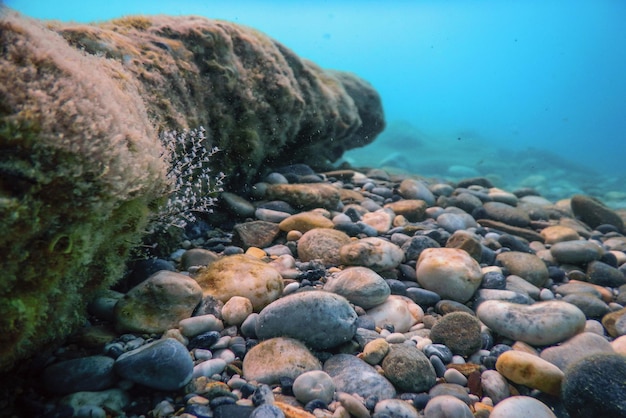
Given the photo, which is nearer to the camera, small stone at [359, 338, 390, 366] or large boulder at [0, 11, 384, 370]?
large boulder at [0, 11, 384, 370]

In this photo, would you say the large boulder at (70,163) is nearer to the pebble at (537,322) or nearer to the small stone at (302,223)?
the small stone at (302,223)

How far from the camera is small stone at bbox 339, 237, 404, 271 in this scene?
167 inches

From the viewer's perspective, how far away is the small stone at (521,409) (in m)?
2.47

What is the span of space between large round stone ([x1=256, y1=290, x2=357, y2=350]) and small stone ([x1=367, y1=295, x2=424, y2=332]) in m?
0.55

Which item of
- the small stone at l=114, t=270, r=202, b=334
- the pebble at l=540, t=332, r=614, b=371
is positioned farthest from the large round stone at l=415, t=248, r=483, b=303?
the small stone at l=114, t=270, r=202, b=334

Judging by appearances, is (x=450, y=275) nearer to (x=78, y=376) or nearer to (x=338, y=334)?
(x=338, y=334)

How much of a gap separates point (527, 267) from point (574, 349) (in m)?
1.80

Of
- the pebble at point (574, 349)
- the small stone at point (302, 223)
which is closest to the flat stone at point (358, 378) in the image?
the pebble at point (574, 349)

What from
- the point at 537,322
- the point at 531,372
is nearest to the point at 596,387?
the point at 531,372

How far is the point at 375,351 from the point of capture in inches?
115

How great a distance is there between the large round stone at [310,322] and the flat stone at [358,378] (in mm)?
193

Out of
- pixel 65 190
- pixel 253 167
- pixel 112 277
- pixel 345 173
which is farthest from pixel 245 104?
pixel 65 190

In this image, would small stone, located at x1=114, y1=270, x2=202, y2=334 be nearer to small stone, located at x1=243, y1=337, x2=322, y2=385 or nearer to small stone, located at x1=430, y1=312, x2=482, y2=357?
small stone, located at x1=243, y1=337, x2=322, y2=385

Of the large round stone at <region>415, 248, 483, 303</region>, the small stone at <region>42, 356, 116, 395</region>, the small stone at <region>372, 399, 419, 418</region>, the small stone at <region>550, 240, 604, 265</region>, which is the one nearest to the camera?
the small stone at <region>42, 356, 116, 395</region>
